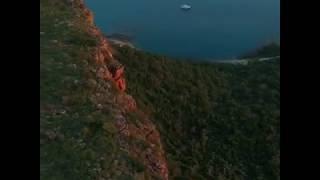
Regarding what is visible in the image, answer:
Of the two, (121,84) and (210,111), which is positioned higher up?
(121,84)

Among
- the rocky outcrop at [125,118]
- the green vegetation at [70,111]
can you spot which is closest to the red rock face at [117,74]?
the rocky outcrop at [125,118]

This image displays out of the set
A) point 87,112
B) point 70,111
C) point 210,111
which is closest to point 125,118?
point 87,112

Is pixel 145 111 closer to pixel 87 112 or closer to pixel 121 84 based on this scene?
pixel 121 84

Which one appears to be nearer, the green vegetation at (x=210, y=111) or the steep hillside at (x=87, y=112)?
the steep hillside at (x=87, y=112)

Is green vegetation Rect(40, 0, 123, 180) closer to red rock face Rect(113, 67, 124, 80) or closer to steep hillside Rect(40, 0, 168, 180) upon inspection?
steep hillside Rect(40, 0, 168, 180)

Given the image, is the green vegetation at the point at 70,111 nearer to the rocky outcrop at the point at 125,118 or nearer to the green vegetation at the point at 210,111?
the rocky outcrop at the point at 125,118

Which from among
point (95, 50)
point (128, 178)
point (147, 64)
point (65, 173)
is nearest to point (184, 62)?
point (147, 64)

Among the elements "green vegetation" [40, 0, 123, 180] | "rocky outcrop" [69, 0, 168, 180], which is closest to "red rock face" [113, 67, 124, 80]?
"rocky outcrop" [69, 0, 168, 180]

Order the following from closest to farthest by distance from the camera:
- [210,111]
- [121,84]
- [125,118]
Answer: [125,118], [121,84], [210,111]
